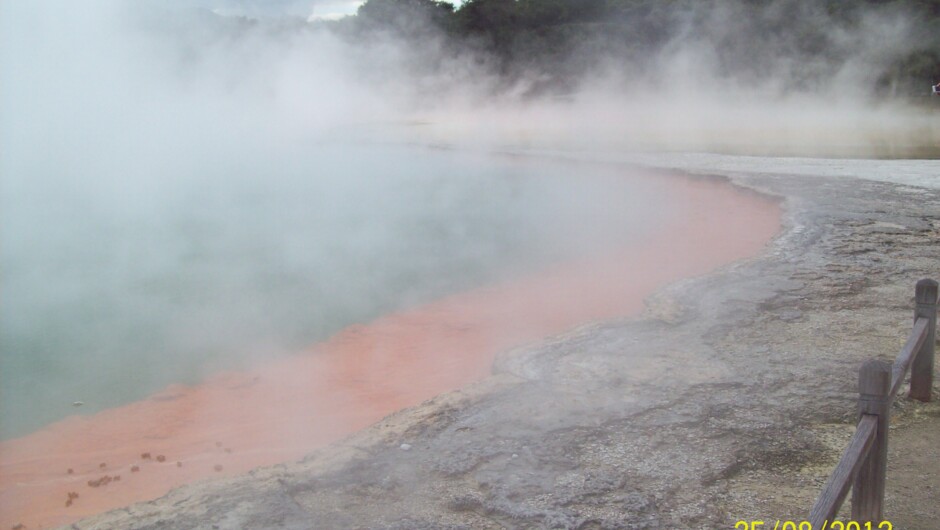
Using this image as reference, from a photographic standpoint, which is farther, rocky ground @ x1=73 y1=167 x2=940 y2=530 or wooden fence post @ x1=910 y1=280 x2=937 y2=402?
wooden fence post @ x1=910 y1=280 x2=937 y2=402

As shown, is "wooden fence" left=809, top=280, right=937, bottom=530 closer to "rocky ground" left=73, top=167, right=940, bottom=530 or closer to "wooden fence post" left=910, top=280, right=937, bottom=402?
"rocky ground" left=73, top=167, right=940, bottom=530

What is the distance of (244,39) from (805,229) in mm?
7438

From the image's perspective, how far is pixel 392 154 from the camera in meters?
13.6

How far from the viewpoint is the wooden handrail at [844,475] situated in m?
1.80

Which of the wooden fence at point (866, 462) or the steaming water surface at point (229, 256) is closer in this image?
the wooden fence at point (866, 462)

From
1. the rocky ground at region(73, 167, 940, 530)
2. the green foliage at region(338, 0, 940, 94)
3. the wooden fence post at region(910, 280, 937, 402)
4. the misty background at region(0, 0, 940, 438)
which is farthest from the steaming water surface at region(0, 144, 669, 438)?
the green foliage at region(338, 0, 940, 94)

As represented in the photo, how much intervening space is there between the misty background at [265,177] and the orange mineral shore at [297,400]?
24 cm

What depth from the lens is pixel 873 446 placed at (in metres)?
2.11

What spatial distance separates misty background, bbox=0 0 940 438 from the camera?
195 inches

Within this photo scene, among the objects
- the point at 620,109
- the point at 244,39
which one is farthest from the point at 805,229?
the point at 620,109

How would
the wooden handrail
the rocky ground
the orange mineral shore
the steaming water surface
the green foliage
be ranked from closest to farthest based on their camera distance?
the wooden handrail, the rocky ground, the orange mineral shore, the steaming water surface, the green foliage

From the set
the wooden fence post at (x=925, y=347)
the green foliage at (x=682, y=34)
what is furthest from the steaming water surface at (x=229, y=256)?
the green foliage at (x=682, y=34)

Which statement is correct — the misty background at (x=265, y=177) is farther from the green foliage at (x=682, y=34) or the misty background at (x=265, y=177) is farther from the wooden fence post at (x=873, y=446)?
the wooden fence post at (x=873, y=446)

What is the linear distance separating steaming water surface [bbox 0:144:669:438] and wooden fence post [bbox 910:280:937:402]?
3.08 m
